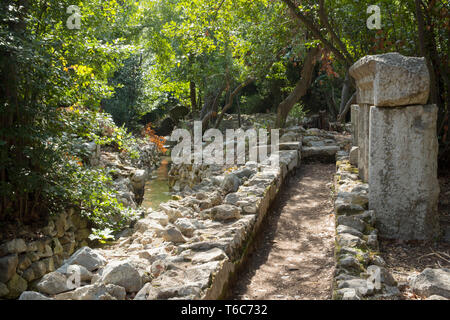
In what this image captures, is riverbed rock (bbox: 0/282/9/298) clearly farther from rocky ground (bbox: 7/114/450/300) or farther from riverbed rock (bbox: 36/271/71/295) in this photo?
riverbed rock (bbox: 36/271/71/295)

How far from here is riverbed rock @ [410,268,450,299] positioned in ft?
9.27

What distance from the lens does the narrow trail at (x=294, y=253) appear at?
12.1 feet

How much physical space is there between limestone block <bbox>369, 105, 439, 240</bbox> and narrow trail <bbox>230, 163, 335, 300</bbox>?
743 mm

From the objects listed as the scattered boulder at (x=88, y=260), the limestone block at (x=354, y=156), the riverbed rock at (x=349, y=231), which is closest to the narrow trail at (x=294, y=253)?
the riverbed rock at (x=349, y=231)

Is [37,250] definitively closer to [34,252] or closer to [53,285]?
[34,252]

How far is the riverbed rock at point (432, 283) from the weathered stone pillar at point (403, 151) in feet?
3.63

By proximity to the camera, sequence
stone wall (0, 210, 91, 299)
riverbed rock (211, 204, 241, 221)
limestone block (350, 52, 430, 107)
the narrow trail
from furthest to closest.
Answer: stone wall (0, 210, 91, 299) → riverbed rock (211, 204, 241, 221) → limestone block (350, 52, 430, 107) → the narrow trail

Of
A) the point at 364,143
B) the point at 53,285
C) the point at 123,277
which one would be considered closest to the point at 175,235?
the point at 123,277

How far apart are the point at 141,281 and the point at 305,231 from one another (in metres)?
2.64

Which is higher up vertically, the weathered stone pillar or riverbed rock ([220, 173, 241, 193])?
the weathered stone pillar

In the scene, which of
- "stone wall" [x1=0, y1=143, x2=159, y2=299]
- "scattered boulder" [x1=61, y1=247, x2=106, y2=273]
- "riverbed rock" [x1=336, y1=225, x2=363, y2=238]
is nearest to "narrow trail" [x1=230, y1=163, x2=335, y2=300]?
"riverbed rock" [x1=336, y1=225, x2=363, y2=238]

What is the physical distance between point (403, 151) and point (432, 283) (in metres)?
1.51

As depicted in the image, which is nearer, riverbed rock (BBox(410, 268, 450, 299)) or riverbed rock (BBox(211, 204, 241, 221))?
riverbed rock (BBox(410, 268, 450, 299))

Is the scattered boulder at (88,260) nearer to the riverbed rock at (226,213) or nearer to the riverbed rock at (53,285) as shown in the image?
the riverbed rock at (53,285)
